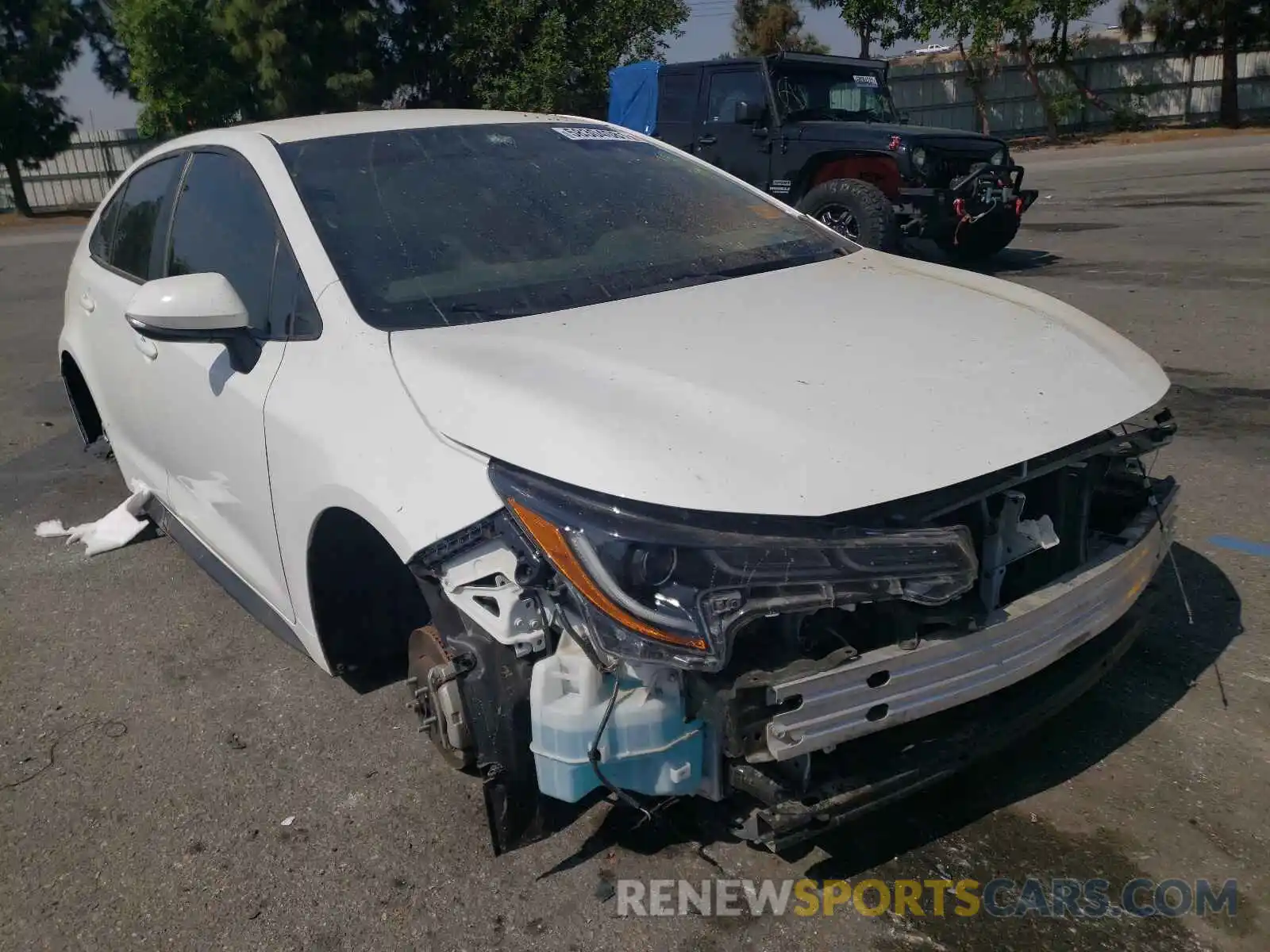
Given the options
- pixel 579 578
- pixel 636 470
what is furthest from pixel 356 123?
pixel 579 578

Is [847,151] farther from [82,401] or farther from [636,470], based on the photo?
[636,470]

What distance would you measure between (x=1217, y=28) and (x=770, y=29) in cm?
1800

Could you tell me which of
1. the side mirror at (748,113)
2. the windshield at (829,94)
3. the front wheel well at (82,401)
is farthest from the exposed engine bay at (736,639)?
the windshield at (829,94)

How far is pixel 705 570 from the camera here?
6.76 feet

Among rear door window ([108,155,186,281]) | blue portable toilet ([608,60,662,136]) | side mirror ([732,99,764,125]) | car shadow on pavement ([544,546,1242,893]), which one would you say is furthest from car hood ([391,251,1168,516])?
blue portable toilet ([608,60,662,136])

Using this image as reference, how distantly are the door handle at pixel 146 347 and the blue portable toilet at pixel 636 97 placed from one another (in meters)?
9.08

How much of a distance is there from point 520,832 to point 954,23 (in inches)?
1222

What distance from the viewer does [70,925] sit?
2.50 meters

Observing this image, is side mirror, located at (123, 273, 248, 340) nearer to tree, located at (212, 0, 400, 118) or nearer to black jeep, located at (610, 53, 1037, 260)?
black jeep, located at (610, 53, 1037, 260)

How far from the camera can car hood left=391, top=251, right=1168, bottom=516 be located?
2135mm

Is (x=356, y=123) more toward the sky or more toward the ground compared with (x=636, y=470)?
more toward the sky

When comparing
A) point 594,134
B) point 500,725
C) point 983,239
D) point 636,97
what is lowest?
point 983,239

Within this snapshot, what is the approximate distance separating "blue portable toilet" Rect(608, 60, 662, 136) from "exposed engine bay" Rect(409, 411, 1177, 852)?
10543mm

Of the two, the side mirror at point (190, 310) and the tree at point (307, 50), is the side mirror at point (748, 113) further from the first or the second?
the tree at point (307, 50)
